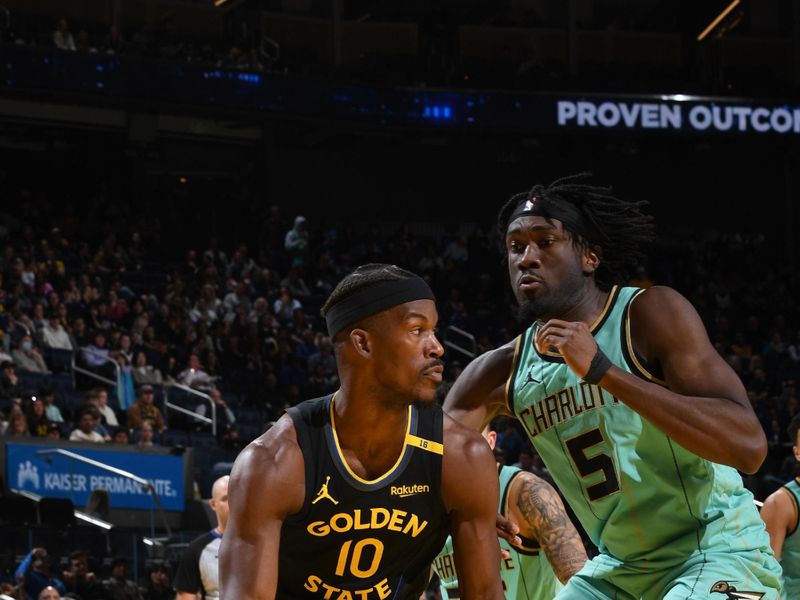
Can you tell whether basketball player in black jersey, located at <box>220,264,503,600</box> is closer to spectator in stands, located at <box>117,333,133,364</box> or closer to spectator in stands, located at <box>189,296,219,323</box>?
spectator in stands, located at <box>117,333,133,364</box>

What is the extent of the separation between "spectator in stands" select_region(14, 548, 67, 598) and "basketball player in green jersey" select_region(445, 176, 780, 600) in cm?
749

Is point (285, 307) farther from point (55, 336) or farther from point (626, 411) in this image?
point (626, 411)

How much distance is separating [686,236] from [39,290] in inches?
674

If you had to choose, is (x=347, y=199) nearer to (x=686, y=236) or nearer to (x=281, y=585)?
(x=686, y=236)

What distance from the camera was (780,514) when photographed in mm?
7113

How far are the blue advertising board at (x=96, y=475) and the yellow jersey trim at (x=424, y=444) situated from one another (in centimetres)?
1165

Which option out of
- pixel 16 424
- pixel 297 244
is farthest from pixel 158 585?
pixel 297 244

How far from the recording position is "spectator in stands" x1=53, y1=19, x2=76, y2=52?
23.8 meters

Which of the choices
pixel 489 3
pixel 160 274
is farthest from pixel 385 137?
pixel 160 274

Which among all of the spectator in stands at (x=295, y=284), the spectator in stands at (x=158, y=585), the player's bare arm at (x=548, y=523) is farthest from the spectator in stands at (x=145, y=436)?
the player's bare arm at (x=548, y=523)

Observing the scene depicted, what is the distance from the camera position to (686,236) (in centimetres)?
3150

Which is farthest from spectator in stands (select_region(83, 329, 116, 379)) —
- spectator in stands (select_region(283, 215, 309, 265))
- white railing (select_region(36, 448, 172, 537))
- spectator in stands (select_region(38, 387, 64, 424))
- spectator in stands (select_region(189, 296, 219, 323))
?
spectator in stands (select_region(283, 215, 309, 265))

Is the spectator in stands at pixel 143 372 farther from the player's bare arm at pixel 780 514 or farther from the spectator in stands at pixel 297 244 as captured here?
the player's bare arm at pixel 780 514

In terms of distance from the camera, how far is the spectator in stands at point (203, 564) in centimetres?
821
